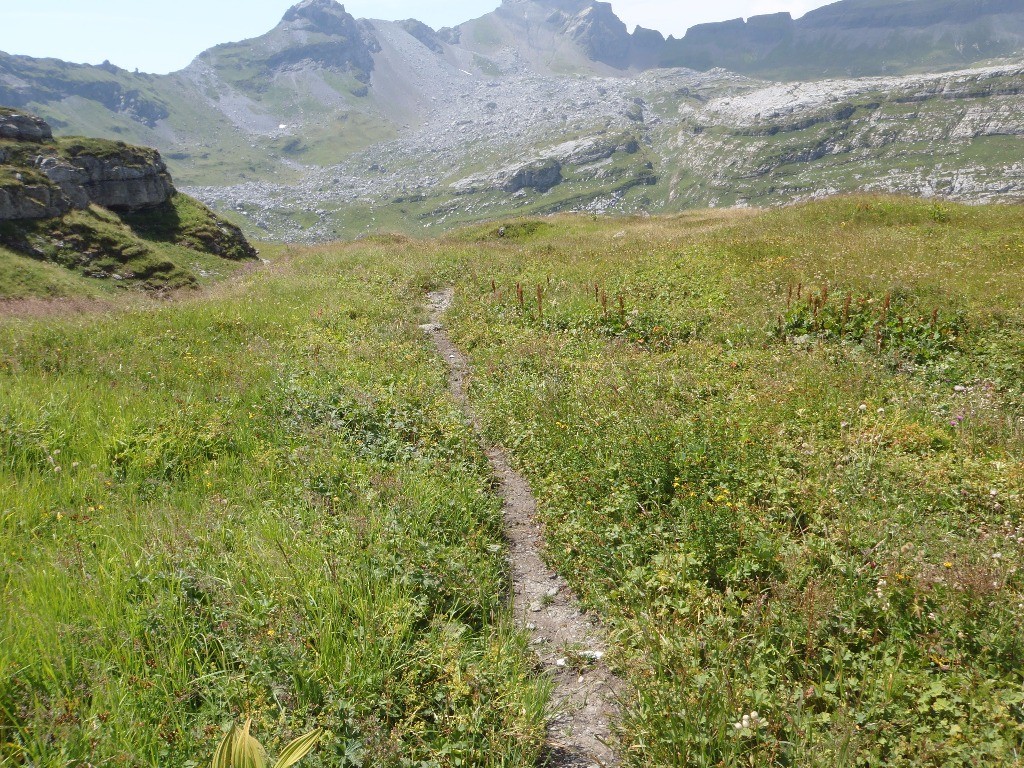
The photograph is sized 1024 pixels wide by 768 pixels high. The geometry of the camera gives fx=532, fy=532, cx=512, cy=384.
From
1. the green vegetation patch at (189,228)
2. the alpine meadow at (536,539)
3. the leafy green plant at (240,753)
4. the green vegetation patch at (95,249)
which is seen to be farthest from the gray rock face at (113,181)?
the leafy green plant at (240,753)

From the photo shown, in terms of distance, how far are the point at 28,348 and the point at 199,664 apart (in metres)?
10.4

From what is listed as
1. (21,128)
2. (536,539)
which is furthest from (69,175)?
(536,539)

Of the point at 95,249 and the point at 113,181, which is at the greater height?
the point at 113,181

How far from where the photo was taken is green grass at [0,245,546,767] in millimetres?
3730

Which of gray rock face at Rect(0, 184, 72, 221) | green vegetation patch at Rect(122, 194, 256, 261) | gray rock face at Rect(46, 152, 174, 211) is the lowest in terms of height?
green vegetation patch at Rect(122, 194, 256, 261)

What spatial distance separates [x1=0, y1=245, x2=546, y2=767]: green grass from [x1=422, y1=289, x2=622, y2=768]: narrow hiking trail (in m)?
0.30

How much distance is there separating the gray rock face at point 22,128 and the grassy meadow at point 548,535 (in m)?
49.2

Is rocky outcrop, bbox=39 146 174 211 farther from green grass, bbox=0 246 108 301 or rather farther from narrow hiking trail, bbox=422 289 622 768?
narrow hiking trail, bbox=422 289 622 768

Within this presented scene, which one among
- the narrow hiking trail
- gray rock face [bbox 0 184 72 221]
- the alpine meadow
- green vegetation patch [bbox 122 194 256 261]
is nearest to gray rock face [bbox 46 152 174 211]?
green vegetation patch [bbox 122 194 256 261]

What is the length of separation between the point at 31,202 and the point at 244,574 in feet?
170

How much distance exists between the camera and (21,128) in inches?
1850

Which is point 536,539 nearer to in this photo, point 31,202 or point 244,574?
point 244,574

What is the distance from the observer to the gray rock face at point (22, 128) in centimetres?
4566

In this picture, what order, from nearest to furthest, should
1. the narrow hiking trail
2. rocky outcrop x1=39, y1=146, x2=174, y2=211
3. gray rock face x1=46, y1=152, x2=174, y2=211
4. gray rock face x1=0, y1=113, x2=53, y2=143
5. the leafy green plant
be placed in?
1. the leafy green plant
2. the narrow hiking trail
3. gray rock face x1=0, y1=113, x2=53, y2=143
4. rocky outcrop x1=39, y1=146, x2=174, y2=211
5. gray rock face x1=46, y1=152, x2=174, y2=211
